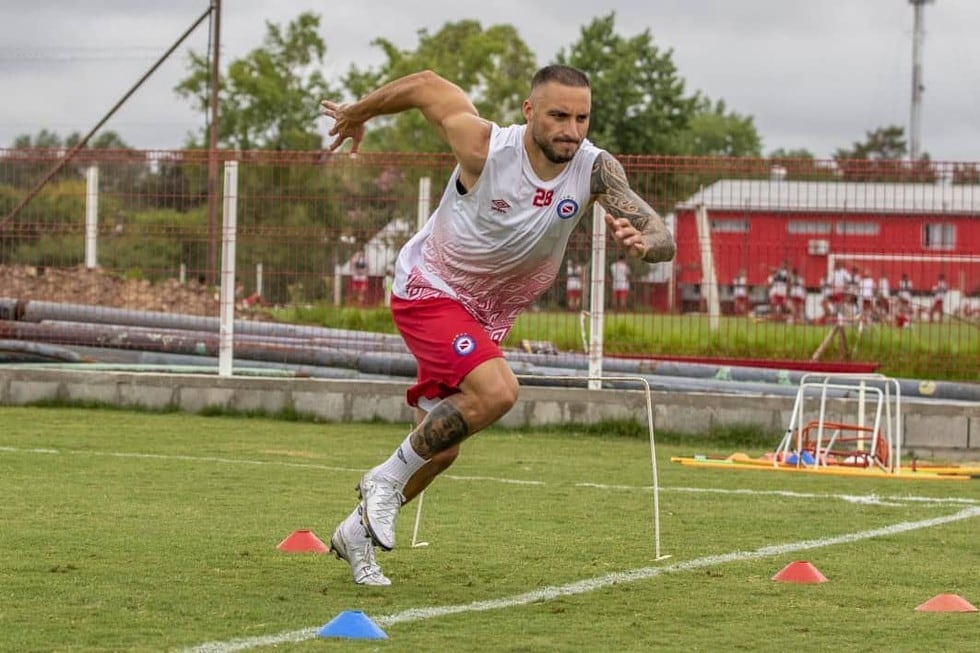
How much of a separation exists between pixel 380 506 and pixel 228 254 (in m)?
10.4

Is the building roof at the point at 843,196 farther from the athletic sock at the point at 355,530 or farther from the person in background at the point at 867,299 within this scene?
the athletic sock at the point at 355,530

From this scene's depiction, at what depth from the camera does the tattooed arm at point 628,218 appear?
659 centimetres

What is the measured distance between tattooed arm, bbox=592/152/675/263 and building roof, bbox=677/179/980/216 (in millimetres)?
9331

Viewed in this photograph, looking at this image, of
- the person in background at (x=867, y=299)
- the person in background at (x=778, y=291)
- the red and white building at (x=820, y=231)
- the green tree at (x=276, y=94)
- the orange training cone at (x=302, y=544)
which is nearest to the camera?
the orange training cone at (x=302, y=544)

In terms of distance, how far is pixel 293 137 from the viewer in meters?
63.6

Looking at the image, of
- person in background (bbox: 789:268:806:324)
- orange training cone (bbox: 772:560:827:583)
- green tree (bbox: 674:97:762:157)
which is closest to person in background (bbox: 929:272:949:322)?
person in background (bbox: 789:268:806:324)

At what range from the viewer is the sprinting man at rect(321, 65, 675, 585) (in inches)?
284

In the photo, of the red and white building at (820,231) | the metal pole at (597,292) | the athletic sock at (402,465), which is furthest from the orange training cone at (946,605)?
the red and white building at (820,231)

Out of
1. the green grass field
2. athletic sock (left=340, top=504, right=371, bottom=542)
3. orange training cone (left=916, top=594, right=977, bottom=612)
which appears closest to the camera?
the green grass field

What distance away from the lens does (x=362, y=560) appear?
7.34 meters

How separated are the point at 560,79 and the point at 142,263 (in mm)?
11688

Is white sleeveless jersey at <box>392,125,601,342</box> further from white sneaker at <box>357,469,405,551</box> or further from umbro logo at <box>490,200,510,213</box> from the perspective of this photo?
white sneaker at <box>357,469,405,551</box>

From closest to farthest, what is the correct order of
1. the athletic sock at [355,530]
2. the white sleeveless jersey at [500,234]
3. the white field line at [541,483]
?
the white sleeveless jersey at [500,234] → the athletic sock at [355,530] → the white field line at [541,483]

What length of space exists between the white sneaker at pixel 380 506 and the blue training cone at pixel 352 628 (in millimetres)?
1331
